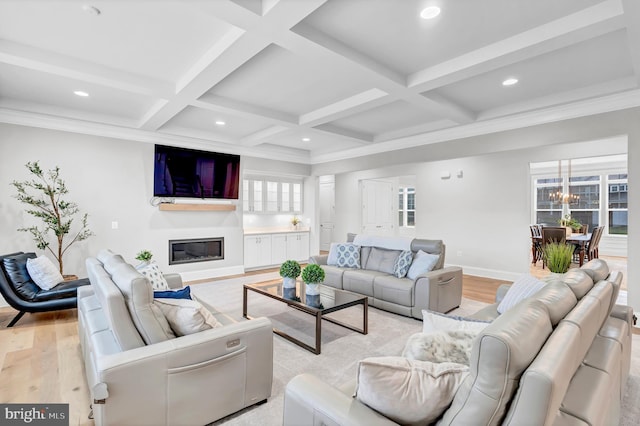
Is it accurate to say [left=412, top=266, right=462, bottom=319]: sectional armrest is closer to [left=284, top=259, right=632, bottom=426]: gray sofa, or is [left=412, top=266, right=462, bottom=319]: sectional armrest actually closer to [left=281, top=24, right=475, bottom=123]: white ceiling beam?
[left=284, top=259, right=632, bottom=426]: gray sofa

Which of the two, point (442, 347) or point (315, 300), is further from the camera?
point (315, 300)

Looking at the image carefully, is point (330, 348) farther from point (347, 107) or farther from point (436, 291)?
point (347, 107)

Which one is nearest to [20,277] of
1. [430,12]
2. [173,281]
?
[173,281]

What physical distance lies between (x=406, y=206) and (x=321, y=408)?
9.09m

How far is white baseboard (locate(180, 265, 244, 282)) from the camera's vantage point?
5.75m

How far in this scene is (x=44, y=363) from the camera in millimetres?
2598

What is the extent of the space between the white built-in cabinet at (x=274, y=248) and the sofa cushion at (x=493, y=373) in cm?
593

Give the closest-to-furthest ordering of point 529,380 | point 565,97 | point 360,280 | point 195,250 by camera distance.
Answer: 1. point 529,380
2. point 565,97
3. point 360,280
4. point 195,250

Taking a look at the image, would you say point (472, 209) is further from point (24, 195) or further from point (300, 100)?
point (24, 195)

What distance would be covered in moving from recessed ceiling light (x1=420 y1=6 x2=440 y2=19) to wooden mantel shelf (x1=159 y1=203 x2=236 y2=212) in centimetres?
476

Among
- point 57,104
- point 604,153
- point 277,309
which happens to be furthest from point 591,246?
point 57,104

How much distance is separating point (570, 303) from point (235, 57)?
281 cm

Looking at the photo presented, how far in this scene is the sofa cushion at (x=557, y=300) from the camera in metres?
1.26

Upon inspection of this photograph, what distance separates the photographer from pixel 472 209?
21.3 ft
